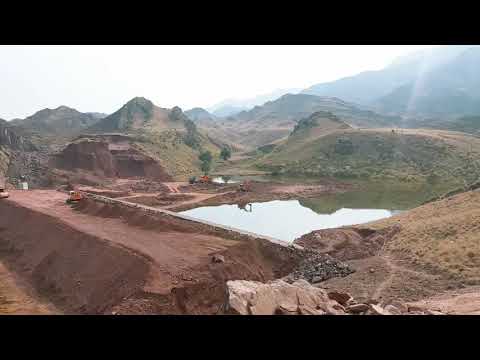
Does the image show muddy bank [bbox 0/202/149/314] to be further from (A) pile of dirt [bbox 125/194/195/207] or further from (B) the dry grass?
(A) pile of dirt [bbox 125/194/195/207]

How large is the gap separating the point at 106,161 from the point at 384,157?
46181 mm

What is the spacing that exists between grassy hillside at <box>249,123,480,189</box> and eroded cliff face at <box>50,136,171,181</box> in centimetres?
2235

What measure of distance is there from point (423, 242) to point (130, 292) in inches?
606

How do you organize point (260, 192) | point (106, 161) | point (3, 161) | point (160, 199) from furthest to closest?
point (106, 161) → point (3, 161) → point (260, 192) → point (160, 199)

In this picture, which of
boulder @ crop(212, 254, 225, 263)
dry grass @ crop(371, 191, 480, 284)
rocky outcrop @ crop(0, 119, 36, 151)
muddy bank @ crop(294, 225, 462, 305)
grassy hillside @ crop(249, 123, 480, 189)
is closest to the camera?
muddy bank @ crop(294, 225, 462, 305)

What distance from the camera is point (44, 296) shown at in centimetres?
1762

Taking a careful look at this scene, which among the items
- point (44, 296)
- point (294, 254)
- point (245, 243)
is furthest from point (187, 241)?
point (44, 296)

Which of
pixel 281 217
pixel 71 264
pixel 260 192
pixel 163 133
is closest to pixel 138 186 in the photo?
pixel 260 192

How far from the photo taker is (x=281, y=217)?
36.9 m

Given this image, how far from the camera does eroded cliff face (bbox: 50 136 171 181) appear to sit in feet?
185

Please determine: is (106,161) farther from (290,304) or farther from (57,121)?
(57,121)

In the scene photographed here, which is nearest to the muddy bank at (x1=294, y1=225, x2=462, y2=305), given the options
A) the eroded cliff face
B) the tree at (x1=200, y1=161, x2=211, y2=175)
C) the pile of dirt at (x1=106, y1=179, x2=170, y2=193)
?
the pile of dirt at (x1=106, y1=179, x2=170, y2=193)

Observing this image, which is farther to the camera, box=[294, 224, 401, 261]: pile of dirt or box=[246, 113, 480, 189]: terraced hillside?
box=[246, 113, 480, 189]: terraced hillside
